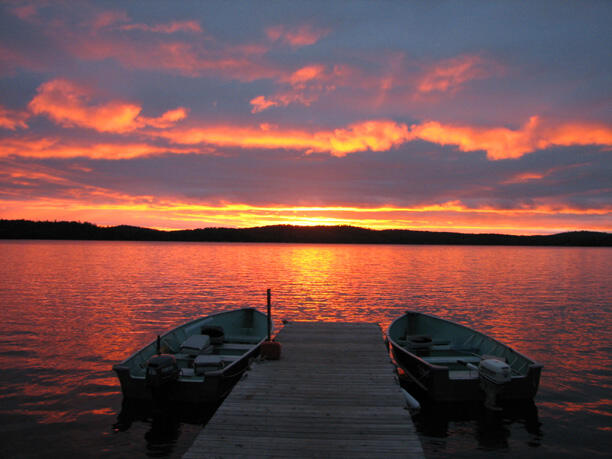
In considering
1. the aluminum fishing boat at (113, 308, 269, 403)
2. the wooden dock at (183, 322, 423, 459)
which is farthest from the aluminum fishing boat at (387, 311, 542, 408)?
the aluminum fishing boat at (113, 308, 269, 403)

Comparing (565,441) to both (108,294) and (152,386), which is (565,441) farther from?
(108,294)

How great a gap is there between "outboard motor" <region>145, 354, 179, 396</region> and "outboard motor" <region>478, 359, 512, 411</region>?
8378 mm

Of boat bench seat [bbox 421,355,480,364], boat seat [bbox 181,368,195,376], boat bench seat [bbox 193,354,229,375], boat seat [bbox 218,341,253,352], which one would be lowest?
boat bench seat [bbox 421,355,480,364]

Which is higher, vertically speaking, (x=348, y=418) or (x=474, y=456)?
(x=348, y=418)

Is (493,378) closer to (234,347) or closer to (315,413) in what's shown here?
(315,413)

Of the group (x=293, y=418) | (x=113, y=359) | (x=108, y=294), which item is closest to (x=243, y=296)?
(x=108, y=294)

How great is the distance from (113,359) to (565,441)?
626 inches

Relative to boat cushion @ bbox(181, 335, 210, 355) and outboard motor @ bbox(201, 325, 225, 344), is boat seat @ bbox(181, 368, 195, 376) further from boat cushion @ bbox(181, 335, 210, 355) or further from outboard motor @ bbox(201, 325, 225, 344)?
outboard motor @ bbox(201, 325, 225, 344)

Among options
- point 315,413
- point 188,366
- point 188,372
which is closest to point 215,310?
point 188,366

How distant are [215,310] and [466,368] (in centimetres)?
1836

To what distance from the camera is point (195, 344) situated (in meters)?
13.0

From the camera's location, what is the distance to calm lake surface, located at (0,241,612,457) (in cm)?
959

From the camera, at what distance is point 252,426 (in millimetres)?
7258

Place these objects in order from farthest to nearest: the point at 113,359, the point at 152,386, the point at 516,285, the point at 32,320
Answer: the point at 516,285 → the point at 32,320 → the point at 113,359 → the point at 152,386
